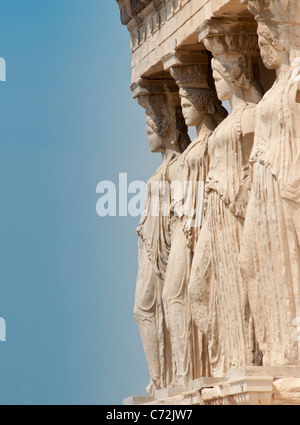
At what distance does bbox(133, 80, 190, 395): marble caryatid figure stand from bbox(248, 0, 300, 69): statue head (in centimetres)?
282

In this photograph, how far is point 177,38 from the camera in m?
12.3

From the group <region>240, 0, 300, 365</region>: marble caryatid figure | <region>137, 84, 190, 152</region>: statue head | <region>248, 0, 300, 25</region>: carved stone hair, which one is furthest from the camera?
<region>137, 84, 190, 152</region>: statue head

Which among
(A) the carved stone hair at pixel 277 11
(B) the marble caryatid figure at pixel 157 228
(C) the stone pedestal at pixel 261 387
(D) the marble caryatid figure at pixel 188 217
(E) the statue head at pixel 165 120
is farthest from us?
(E) the statue head at pixel 165 120

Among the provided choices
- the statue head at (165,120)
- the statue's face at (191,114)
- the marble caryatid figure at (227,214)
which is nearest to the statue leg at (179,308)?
the marble caryatid figure at (227,214)

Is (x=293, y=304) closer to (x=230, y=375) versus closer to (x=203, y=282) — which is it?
(x=230, y=375)

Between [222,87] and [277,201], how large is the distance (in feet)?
5.66

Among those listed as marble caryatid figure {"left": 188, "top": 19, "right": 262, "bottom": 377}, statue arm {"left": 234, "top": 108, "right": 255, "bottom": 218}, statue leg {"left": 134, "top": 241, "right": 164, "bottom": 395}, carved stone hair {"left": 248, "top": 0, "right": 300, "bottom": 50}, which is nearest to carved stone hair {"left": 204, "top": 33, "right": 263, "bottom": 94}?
marble caryatid figure {"left": 188, "top": 19, "right": 262, "bottom": 377}

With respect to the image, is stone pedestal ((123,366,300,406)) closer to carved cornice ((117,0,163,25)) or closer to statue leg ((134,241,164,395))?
statue leg ((134,241,164,395))

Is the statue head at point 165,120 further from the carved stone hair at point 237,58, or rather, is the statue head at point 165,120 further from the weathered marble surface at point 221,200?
the carved stone hair at point 237,58

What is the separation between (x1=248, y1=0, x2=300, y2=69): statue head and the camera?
10164mm

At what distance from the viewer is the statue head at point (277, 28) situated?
10164mm

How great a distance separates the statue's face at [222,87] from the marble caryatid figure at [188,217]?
708 millimetres

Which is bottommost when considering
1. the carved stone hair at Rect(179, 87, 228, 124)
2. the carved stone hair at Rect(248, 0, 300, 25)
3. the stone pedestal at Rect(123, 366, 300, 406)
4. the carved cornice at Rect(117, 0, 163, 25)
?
the stone pedestal at Rect(123, 366, 300, 406)

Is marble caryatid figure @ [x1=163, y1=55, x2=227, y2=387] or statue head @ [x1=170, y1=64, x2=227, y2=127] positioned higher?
statue head @ [x1=170, y1=64, x2=227, y2=127]
